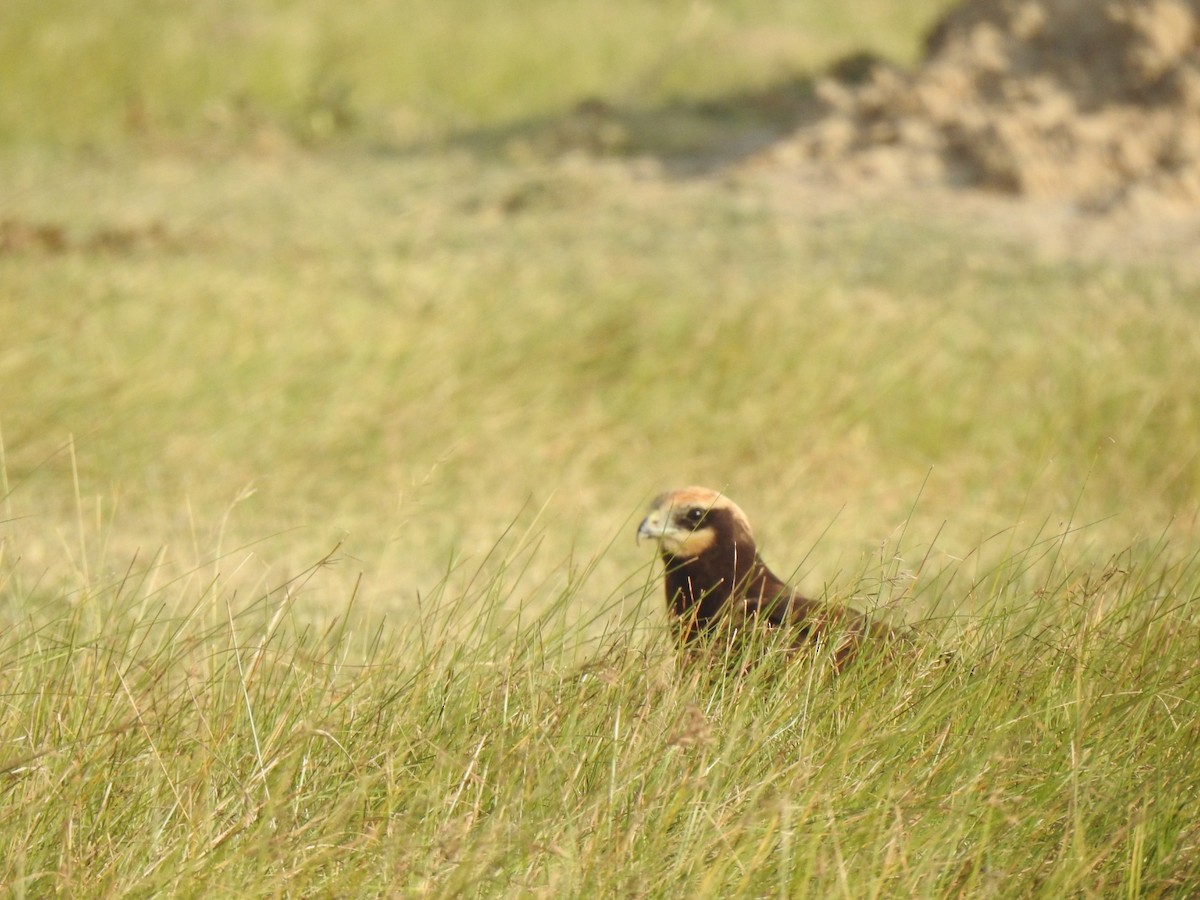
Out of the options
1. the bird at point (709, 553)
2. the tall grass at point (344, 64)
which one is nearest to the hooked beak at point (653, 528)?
the bird at point (709, 553)

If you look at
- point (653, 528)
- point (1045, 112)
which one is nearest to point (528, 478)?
point (653, 528)

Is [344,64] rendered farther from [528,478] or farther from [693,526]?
[693,526]

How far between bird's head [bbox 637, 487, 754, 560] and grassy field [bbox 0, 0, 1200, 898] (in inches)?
7.6

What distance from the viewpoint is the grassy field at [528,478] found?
2.57 m

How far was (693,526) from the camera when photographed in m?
3.67

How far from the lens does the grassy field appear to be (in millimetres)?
2568

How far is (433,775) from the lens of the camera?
2594 millimetres

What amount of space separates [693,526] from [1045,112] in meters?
7.83

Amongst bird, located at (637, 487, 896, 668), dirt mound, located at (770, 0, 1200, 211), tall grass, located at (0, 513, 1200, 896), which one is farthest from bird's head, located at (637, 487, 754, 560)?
dirt mound, located at (770, 0, 1200, 211)

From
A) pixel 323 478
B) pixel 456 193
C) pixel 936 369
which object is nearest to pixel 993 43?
pixel 456 193

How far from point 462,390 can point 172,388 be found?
1202 millimetres

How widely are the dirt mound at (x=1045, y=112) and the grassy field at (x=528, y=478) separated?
70 cm

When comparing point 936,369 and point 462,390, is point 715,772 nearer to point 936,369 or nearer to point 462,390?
point 462,390

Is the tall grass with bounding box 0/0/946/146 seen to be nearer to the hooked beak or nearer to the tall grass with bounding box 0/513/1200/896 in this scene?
the hooked beak
